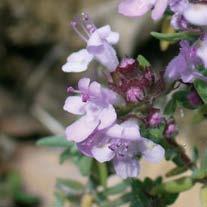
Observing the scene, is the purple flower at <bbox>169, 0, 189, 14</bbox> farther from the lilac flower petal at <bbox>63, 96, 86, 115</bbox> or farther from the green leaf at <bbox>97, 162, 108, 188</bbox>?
the green leaf at <bbox>97, 162, 108, 188</bbox>

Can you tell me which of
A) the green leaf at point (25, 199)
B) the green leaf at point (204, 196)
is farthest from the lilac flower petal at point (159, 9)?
the green leaf at point (25, 199)

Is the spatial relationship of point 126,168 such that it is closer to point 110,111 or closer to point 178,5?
point 110,111

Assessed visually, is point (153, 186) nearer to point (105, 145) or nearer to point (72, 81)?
point (105, 145)

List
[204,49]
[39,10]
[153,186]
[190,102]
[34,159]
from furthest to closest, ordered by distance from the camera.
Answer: [39,10] < [34,159] < [153,186] < [190,102] < [204,49]

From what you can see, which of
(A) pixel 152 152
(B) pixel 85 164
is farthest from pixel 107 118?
(B) pixel 85 164

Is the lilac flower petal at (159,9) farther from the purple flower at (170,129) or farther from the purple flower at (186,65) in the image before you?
the purple flower at (170,129)

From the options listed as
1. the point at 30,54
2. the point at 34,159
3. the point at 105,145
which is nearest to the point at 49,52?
the point at 30,54

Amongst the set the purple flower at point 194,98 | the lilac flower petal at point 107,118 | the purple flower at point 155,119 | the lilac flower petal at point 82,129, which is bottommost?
the purple flower at point 194,98

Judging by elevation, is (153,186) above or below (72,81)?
above
